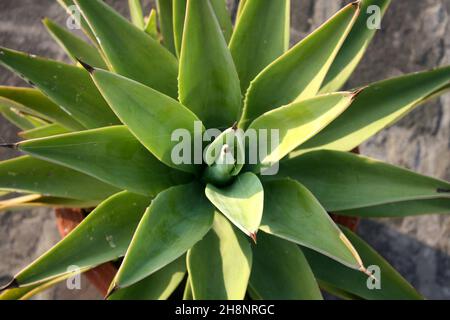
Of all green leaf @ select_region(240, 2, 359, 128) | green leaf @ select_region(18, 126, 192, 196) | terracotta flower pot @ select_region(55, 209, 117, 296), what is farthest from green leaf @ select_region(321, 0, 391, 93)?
terracotta flower pot @ select_region(55, 209, 117, 296)

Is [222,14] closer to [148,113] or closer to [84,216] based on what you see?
[148,113]

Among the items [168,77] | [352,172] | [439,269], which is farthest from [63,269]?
[439,269]

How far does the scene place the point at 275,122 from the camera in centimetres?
82

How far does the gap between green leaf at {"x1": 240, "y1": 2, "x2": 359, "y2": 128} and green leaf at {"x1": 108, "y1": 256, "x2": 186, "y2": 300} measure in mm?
285

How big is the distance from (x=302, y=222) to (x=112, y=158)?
299 millimetres

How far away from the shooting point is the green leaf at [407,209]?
37.7 inches

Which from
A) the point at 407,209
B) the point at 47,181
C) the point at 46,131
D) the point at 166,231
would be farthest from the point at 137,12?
the point at 407,209

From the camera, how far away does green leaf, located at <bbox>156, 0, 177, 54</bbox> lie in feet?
3.26

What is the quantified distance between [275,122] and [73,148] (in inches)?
12.0

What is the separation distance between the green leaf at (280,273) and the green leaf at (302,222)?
0.11 m

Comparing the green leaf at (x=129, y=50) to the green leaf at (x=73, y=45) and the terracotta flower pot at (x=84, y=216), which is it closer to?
the green leaf at (x=73, y=45)

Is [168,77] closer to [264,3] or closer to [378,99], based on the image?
[264,3]

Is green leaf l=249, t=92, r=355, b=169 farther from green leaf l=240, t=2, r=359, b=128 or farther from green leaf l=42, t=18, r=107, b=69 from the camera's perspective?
green leaf l=42, t=18, r=107, b=69

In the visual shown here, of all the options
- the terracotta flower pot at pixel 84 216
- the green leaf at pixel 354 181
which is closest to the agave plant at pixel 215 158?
the green leaf at pixel 354 181
